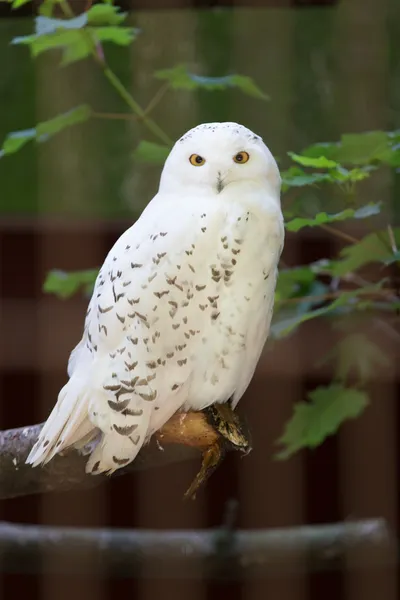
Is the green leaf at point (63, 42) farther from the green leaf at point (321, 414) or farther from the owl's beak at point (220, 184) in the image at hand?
the green leaf at point (321, 414)

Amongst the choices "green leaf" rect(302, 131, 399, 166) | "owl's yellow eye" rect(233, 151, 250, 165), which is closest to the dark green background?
"green leaf" rect(302, 131, 399, 166)

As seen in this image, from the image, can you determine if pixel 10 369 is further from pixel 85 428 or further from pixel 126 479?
pixel 85 428

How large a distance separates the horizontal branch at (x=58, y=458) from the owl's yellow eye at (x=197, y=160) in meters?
0.25

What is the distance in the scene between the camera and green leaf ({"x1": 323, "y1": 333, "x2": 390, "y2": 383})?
1154 mm

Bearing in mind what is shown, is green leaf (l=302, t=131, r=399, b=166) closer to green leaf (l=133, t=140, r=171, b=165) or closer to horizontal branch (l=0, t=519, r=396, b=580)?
green leaf (l=133, t=140, r=171, b=165)

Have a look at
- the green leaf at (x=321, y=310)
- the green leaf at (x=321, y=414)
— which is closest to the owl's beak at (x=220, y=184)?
the green leaf at (x=321, y=310)

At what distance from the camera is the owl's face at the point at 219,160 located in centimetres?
82

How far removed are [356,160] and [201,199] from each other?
25cm

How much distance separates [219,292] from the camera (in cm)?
82

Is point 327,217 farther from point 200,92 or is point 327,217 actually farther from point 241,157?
point 200,92

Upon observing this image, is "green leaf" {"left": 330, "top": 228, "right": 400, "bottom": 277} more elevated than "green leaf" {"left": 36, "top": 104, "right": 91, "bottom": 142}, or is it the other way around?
"green leaf" {"left": 36, "top": 104, "right": 91, "bottom": 142}

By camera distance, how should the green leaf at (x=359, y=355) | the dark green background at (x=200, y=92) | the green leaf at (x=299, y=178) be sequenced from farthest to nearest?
the dark green background at (x=200, y=92) → the green leaf at (x=359, y=355) → the green leaf at (x=299, y=178)

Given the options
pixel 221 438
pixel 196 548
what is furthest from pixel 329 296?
pixel 196 548

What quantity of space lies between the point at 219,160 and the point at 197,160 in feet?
0.08
